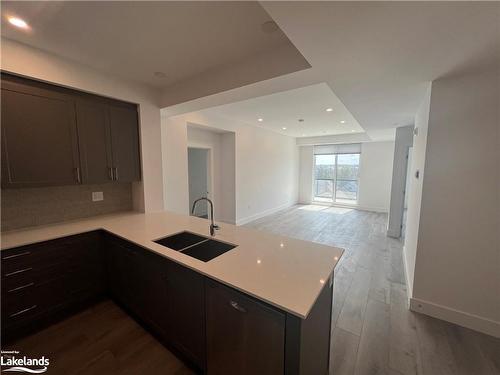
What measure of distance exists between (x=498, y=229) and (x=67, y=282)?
4.21 metres

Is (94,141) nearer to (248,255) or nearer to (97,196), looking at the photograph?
(97,196)

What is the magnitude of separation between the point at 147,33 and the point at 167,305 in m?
2.30

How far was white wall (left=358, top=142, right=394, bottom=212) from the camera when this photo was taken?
273 inches

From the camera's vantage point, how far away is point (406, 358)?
167 centimetres

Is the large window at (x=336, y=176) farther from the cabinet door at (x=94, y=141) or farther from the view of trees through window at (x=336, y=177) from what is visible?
→ the cabinet door at (x=94, y=141)

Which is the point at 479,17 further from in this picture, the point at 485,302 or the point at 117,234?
the point at 117,234

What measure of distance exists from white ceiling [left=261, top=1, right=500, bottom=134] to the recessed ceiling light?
1968 mm

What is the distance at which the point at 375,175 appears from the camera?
7.16 meters

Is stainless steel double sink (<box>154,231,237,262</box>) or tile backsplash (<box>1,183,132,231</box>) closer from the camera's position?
stainless steel double sink (<box>154,231,237,262</box>)

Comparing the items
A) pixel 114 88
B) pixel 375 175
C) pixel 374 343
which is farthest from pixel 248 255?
pixel 375 175

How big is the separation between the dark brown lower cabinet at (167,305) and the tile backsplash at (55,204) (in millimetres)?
598

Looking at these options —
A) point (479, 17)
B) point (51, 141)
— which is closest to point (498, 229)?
point (479, 17)

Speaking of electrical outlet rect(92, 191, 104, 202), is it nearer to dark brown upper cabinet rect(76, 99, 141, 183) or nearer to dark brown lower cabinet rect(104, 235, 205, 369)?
dark brown upper cabinet rect(76, 99, 141, 183)

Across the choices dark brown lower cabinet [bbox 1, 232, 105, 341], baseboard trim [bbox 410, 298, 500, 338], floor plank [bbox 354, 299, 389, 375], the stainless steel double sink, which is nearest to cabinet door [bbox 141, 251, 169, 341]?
the stainless steel double sink
